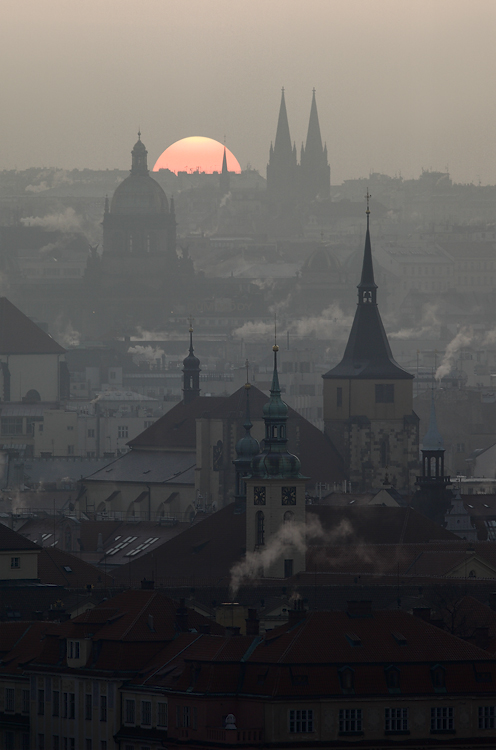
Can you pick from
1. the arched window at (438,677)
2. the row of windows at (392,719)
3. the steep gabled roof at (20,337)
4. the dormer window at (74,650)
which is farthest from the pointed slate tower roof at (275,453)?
the steep gabled roof at (20,337)

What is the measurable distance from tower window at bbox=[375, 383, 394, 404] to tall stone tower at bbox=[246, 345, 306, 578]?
1128 inches

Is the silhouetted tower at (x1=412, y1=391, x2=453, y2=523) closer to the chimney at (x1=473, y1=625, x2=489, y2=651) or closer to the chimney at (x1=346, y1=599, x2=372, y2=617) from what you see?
the chimney at (x1=473, y1=625, x2=489, y2=651)

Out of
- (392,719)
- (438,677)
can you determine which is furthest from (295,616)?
(392,719)

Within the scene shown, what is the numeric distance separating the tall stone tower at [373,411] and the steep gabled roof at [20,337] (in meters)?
56.1

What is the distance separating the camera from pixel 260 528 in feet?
280

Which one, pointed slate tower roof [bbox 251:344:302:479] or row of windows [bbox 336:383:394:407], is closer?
pointed slate tower roof [bbox 251:344:302:479]

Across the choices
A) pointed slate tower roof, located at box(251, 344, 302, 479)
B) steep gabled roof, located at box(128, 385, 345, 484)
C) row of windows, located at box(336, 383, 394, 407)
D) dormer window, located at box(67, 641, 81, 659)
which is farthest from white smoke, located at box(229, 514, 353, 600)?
row of windows, located at box(336, 383, 394, 407)

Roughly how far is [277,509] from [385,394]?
29743 mm

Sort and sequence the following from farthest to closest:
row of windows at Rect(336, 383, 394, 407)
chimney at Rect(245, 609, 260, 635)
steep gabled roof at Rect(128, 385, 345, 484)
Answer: row of windows at Rect(336, 383, 394, 407), steep gabled roof at Rect(128, 385, 345, 484), chimney at Rect(245, 609, 260, 635)

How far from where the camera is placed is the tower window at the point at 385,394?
11419 cm

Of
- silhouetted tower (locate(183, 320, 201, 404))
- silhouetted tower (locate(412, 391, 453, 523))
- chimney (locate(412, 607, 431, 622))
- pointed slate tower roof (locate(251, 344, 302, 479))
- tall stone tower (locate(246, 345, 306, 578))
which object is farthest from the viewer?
silhouetted tower (locate(183, 320, 201, 404))

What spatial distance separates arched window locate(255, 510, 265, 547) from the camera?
280 feet

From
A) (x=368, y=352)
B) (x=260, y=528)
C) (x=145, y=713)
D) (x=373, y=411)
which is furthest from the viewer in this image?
(x=373, y=411)

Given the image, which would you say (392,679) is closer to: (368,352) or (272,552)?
(272,552)
